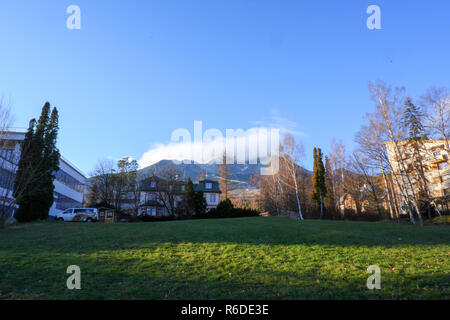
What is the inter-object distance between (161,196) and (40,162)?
2119 centimetres

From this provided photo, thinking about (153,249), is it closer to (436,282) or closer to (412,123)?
(436,282)

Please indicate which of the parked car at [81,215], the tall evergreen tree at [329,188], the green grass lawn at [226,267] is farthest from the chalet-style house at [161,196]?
the green grass lawn at [226,267]

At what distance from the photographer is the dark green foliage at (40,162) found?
29.4 m

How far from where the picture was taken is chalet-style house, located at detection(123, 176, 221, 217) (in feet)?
155

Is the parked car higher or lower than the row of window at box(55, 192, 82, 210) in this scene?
lower

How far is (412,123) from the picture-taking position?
32156 mm

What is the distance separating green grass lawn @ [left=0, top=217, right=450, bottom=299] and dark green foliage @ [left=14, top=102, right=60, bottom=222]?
59.7 ft

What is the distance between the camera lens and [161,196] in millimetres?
47500

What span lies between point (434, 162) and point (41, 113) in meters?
61.5

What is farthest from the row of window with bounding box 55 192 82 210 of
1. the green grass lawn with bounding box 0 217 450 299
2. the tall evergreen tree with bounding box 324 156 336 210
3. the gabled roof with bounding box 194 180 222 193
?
the tall evergreen tree with bounding box 324 156 336 210

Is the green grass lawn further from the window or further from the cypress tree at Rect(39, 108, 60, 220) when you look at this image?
the window

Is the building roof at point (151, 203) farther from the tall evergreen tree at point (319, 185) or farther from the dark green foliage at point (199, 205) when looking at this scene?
the tall evergreen tree at point (319, 185)

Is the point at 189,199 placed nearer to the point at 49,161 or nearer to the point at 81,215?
the point at 81,215
